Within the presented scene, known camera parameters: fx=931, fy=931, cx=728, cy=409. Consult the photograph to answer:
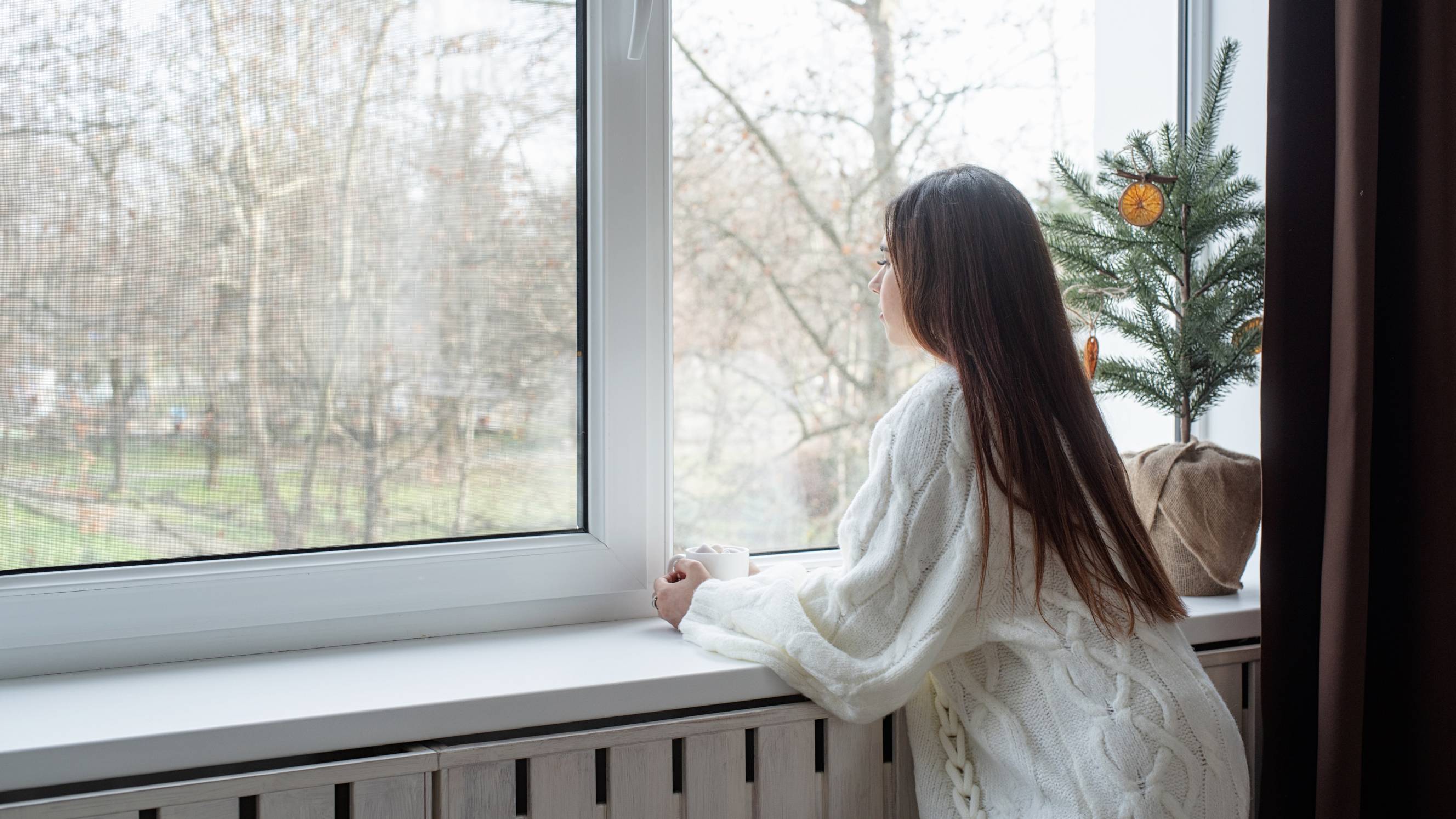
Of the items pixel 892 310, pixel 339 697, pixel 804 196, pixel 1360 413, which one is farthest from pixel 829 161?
pixel 339 697

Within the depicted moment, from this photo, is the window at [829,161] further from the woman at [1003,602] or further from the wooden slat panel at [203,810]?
the wooden slat panel at [203,810]

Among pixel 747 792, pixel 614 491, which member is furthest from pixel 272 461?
pixel 747 792

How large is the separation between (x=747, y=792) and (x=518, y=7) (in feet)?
3.23

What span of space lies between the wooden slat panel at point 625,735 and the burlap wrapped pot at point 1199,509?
1.84 ft

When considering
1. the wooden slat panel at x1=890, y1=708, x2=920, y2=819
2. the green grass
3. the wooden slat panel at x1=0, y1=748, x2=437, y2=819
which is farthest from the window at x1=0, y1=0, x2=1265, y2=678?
the wooden slat panel at x1=890, y1=708, x2=920, y2=819

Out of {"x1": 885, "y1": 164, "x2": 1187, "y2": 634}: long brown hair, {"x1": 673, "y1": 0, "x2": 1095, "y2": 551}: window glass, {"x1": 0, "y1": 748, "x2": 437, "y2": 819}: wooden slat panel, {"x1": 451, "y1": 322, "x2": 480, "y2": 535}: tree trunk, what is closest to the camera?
{"x1": 0, "y1": 748, "x2": 437, "y2": 819}: wooden slat panel

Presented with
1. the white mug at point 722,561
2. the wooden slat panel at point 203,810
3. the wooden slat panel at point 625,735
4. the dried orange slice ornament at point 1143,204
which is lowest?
the wooden slat panel at point 203,810

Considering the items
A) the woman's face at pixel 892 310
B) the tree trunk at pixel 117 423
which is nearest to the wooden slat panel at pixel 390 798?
the tree trunk at pixel 117 423

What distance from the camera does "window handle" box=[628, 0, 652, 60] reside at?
3.73 ft

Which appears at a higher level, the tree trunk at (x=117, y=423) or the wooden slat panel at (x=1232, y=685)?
the tree trunk at (x=117, y=423)

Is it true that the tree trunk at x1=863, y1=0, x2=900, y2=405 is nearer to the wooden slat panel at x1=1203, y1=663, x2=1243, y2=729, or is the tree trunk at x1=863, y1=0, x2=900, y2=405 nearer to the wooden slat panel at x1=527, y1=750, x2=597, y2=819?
the wooden slat panel at x1=1203, y1=663, x2=1243, y2=729

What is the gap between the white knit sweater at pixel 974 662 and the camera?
90 centimetres

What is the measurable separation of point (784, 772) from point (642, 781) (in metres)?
0.15

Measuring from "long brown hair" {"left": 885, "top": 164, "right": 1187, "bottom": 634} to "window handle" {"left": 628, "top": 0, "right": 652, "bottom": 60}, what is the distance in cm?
38
